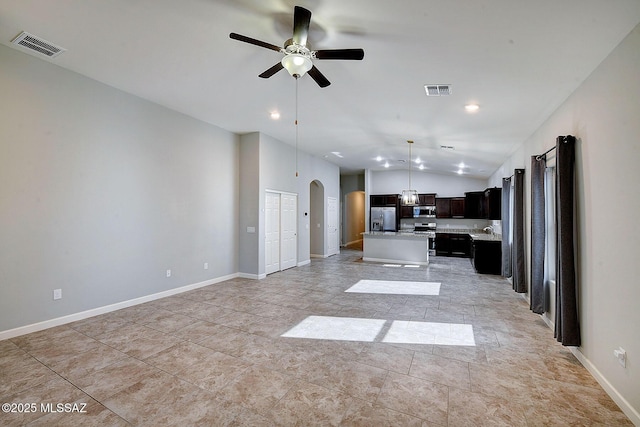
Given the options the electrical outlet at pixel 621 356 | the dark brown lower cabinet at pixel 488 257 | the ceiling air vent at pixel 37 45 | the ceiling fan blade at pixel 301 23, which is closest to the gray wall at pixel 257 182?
the ceiling air vent at pixel 37 45

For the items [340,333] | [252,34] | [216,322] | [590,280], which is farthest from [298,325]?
[252,34]

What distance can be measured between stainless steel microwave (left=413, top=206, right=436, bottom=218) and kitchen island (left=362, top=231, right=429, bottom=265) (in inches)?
A: 99.8

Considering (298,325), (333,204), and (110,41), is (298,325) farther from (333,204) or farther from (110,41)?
(333,204)

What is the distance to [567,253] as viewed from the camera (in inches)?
117

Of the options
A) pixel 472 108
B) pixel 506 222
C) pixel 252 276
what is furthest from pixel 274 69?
pixel 506 222

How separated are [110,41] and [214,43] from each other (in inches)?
44.3

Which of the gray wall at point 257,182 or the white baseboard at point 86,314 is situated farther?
the gray wall at point 257,182

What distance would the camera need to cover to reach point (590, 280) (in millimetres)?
2793

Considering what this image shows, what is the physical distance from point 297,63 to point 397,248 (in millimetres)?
7212

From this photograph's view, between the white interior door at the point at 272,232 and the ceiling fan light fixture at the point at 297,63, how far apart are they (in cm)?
443

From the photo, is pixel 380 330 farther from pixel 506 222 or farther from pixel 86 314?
pixel 506 222

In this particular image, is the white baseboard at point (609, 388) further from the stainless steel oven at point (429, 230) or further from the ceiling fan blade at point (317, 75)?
the stainless steel oven at point (429, 230)

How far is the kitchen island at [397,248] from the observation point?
8703mm

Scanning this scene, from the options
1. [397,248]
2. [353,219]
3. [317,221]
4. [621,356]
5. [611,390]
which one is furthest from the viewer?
[353,219]
